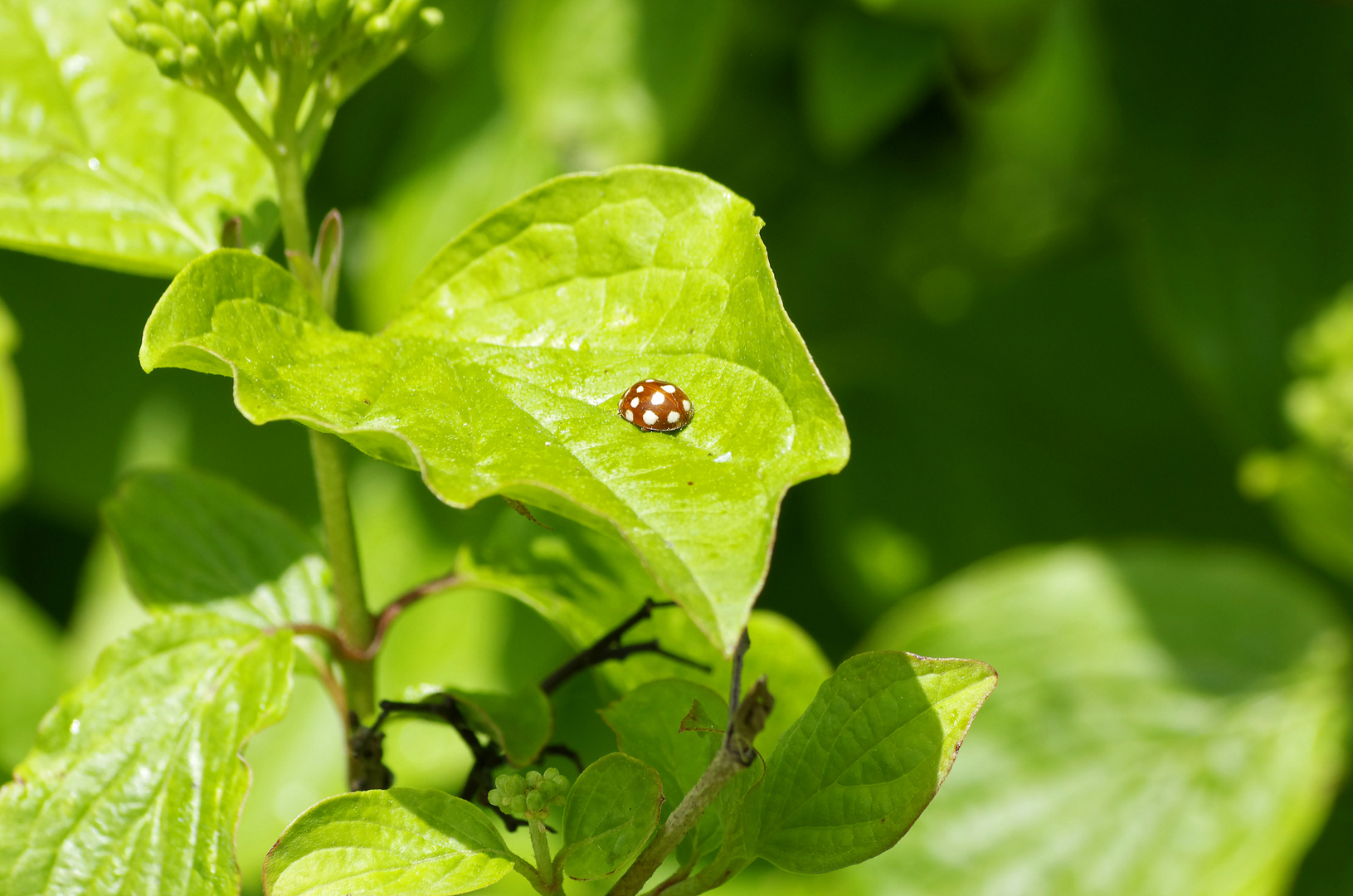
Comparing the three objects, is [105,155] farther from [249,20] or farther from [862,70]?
[862,70]

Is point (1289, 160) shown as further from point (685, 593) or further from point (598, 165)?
point (685, 593)

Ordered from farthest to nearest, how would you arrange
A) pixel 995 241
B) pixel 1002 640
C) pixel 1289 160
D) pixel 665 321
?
1. pixel 995 241
2. pixel 1289 160
3. pixel 1002 640
4. pixel 665 321

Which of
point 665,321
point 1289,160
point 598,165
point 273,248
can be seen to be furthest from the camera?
point 1289,160

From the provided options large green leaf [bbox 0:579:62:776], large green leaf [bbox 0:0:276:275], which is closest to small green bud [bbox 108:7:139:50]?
large green leaf [bbox 0:0:276:275]

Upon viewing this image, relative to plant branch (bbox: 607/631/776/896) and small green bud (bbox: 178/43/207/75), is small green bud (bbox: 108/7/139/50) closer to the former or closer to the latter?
small green bud (bbox: 178/43/207/75)

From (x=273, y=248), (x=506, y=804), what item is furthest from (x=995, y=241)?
(x=506, y=804)
